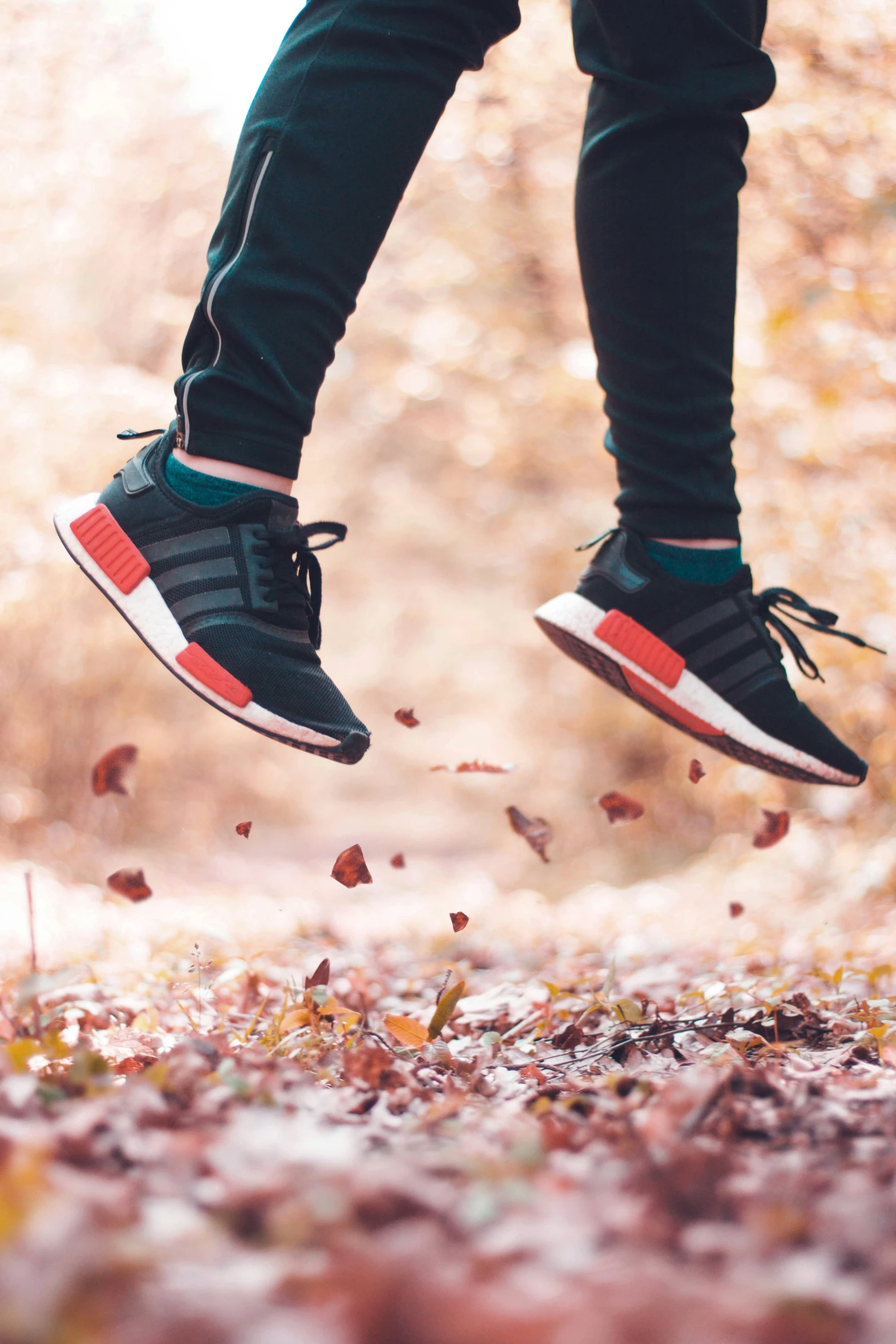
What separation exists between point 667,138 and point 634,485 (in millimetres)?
531

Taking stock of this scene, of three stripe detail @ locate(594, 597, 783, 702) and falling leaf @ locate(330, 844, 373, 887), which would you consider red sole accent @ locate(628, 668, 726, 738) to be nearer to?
three stripe detail @ locate(594, 597, 783, 702)

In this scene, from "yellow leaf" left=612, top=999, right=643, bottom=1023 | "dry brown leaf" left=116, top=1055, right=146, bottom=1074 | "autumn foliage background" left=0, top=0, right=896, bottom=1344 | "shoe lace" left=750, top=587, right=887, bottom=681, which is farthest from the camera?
"autumn foliage background" left=0, top=0, right=896, bottom=1344

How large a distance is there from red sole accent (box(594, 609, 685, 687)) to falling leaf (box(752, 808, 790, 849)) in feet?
0.99

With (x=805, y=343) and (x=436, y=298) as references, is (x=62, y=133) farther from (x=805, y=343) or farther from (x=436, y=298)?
(x=805, y=343)

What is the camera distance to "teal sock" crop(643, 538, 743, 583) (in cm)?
168

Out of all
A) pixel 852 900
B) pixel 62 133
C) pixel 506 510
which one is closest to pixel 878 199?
pixel 852 900

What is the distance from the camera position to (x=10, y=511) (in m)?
5.42

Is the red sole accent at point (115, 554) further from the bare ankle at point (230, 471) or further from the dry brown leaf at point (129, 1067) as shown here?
the dry brown leaf at point (129, 1067)

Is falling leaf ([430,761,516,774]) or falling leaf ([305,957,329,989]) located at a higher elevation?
falling leaf ([430,761,516,774])

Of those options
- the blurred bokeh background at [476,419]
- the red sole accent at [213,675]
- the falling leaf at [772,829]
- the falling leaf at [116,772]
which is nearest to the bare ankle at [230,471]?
the red sole accent at [213,675]

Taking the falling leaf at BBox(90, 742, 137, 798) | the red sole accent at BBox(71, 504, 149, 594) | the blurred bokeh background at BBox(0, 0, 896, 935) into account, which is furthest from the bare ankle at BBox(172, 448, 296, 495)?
the blurred bokeh background at BBox(0, 0, 896, 935)

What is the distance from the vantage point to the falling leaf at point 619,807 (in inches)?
65.2

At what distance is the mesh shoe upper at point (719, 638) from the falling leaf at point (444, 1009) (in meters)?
0.66

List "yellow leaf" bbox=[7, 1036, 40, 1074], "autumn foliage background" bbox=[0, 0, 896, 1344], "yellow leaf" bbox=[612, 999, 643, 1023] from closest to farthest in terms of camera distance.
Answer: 1. "yellow leaf" bbox=[7, 1036, 40, 1074]
2. "yellow leaf" bbox=[612, 999, 643, 1023]
3. "autumn foliage background" bbox=[0, 0, 896, 1344]
